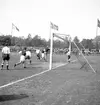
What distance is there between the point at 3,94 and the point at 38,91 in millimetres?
1253

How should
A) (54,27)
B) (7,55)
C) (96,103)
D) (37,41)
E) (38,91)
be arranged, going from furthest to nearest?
(37,41) → (54,27) → (7,55) → (38,91) → (96,103)

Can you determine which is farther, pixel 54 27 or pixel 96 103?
pixel 54 27

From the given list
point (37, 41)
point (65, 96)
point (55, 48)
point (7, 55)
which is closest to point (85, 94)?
point (65, 96)

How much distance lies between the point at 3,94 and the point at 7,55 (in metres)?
7.72

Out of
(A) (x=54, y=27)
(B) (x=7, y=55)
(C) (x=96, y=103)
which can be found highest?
(A) (x=54, y=27)

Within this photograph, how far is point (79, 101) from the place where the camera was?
5234 mm

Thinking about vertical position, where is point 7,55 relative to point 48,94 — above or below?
above

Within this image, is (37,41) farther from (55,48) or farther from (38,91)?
(38,91)

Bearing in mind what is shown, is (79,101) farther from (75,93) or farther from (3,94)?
(3,94)

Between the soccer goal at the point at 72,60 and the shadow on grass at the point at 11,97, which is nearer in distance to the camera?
the shadow on grass at the point at 11,97

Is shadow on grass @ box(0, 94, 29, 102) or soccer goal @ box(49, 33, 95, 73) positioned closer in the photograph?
shadow on grass @ box(0, 94, 29, 102)

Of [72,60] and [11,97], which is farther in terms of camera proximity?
[72,60]

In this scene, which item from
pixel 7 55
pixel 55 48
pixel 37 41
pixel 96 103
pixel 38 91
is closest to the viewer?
pixel 96 103

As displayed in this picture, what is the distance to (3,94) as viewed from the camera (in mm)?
5812
